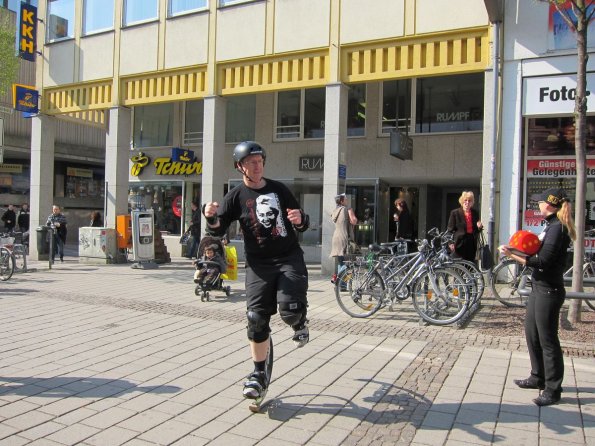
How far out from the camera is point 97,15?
15.7 m

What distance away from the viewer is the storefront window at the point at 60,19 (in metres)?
16.2

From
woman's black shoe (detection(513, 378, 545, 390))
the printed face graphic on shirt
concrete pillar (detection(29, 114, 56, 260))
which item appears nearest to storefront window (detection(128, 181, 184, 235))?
concrete pillar (detection(29, 114, 56, 260))

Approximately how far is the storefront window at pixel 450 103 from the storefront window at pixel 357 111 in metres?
1.49

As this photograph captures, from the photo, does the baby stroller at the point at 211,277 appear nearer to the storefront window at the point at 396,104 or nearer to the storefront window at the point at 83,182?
the storefront window at the point at 396,104

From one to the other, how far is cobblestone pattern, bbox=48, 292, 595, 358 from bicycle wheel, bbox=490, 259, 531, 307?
2037 millimetres

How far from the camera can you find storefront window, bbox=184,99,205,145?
58.3 feet

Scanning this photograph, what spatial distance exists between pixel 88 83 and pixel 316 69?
25.0 feet

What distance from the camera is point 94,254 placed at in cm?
1457

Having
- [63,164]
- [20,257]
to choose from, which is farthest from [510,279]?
[63,164]

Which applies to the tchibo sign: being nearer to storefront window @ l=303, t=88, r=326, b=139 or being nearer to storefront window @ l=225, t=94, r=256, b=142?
storefront window @ l=303, t=88, r=326, b=139

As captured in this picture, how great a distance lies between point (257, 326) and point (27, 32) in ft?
51.6

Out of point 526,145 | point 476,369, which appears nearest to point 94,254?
point 526,145

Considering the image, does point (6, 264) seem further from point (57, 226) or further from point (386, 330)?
point (386, 330)

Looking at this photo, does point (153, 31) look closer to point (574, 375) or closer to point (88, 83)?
point (88, 83)
